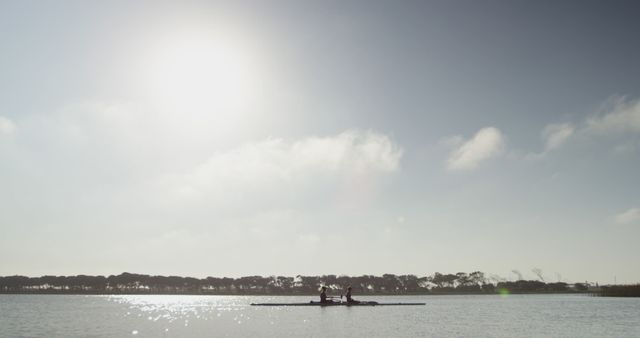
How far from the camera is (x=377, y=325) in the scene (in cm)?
5134

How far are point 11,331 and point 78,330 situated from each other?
6.01m

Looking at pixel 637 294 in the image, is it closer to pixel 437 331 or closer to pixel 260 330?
pixel 437 331

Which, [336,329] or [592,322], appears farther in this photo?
[592,322]

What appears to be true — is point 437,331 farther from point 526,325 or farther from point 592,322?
point 592,322

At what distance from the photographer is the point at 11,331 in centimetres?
4650

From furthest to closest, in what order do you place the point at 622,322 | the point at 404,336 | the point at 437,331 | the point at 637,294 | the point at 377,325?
the point at 637,294 → the point at 622,322 → the point at 377,325 → the point at 437,331 → the point at 404,336

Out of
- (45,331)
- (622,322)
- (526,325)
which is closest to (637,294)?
(622,322)

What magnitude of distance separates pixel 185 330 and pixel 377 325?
19189 mm

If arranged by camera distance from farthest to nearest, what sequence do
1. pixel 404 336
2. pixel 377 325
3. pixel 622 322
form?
pixel 622 322
pixel 377 325
pixel 404 336

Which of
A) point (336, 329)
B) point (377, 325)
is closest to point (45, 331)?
point (336, 329)

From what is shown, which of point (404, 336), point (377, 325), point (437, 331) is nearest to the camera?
point (404, 336)

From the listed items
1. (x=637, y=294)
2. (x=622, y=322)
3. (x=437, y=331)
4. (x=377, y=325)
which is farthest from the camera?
(x=637, y=294)

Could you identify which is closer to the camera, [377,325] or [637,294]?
[377,325]

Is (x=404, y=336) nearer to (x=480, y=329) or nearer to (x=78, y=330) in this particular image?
(x=480, y=329)
